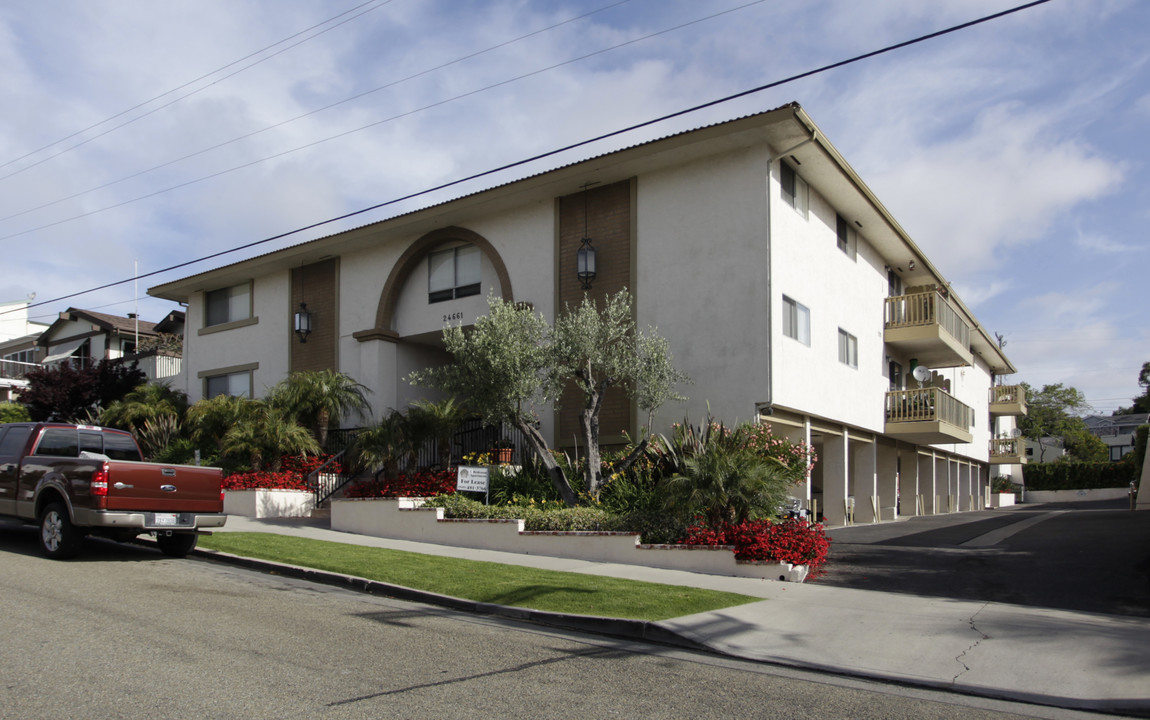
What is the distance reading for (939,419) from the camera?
2441 centimetres

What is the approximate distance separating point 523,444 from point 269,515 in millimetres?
5714

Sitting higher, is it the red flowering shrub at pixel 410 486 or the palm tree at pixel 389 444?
the palm tree at pixel 389 444

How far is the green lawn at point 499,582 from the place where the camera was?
936cm

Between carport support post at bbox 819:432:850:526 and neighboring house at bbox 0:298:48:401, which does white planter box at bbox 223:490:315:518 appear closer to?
carport support post at bbox 819:432:850:526

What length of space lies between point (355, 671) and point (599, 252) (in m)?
13.3

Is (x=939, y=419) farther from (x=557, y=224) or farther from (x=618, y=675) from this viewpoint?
(x=618, y=675)

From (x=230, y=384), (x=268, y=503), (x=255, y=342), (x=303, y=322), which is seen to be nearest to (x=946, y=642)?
(x=268, y=503)

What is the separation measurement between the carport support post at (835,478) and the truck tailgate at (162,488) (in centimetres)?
1399

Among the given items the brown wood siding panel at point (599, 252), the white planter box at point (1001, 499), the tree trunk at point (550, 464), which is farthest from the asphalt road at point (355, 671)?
the white planter box at point (1001, 499)

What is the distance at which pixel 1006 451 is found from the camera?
140 ft

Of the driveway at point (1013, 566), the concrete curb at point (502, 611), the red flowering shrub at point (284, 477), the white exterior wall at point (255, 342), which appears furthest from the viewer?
the white exterior wall at point (255, 342)

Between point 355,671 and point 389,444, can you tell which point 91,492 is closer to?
point 355,671

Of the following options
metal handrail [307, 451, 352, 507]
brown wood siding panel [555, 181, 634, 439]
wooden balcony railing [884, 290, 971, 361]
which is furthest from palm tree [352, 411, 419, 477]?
wooden balcony railing [884, 290, 971, 361]

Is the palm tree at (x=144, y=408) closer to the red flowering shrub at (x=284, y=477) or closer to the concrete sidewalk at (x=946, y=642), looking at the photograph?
the red flowering shrub at (x=284, y=477)
